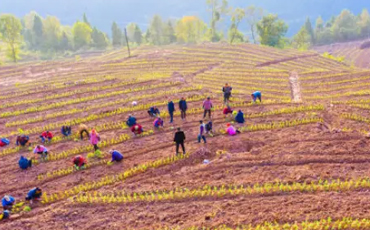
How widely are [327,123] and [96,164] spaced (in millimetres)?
15272

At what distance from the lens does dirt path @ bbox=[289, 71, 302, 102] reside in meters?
32.9

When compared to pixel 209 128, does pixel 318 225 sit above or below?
below

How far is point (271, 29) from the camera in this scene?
8700 cm

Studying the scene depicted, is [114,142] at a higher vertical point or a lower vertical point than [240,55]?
lower

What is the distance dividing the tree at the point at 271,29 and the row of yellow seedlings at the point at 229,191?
79.0 metres

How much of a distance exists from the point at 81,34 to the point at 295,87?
7350 centimetres

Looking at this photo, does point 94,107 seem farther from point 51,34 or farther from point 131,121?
point 51,34

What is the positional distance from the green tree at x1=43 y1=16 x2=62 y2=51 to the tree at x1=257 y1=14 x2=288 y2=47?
6010cm

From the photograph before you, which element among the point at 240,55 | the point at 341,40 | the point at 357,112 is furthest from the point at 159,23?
the point at 357,112

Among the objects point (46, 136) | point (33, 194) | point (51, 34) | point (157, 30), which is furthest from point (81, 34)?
point (33, 194)

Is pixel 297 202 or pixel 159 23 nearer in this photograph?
pixel 297 202

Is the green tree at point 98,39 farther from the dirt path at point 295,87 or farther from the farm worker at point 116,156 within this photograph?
the farm worker at point 116,156

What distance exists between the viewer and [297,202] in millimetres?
12781

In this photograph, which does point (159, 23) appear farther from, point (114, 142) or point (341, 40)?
point (114, 142)
